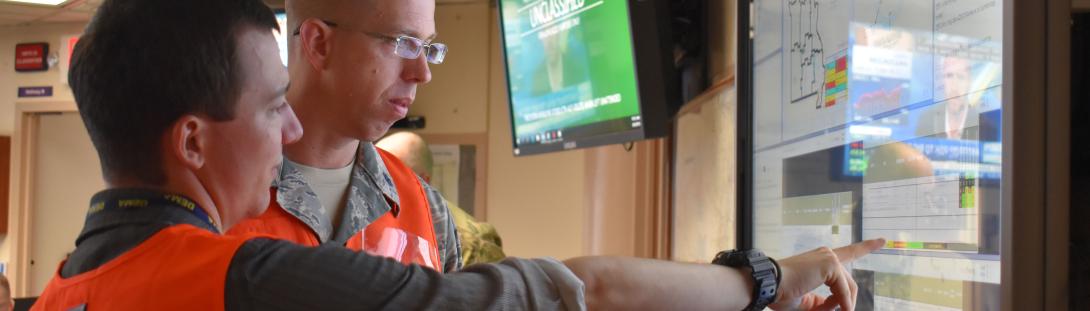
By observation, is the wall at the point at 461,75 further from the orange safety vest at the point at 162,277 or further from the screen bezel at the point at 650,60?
the orange safety vest at the point at 162,277

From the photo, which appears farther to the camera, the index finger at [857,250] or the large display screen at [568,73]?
the large display screen at [568,73]

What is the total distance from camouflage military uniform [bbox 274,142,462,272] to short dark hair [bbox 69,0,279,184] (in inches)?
20.9

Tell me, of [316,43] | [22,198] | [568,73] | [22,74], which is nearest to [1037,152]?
[316,43]

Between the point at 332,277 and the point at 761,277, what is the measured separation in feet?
1.34

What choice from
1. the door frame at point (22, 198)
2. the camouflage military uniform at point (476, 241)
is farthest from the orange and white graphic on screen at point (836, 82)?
the door frame at point (22, 198)

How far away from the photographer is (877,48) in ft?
4.06

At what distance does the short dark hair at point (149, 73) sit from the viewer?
887 millimetres

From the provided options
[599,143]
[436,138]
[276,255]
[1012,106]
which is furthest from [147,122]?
[436,138]

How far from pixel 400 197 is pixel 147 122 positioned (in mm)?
755

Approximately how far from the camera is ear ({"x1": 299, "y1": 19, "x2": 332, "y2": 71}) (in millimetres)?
1604

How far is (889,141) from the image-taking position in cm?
118

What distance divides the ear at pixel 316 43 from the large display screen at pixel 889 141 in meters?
0.65

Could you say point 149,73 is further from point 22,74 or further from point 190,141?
point 22,74

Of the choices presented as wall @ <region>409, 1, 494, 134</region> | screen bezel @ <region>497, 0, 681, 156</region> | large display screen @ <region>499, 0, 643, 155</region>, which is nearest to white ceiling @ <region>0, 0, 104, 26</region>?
wall @ <region>409, 1, 494, 134</region>
